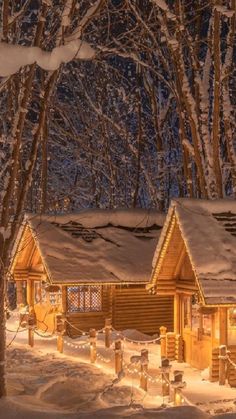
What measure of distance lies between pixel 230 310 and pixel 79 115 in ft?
65.7

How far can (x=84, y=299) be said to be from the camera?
954 inches

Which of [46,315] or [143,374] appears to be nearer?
[143,374]

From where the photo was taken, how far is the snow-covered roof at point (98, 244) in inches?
886

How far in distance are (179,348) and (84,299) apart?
6217 millimetres

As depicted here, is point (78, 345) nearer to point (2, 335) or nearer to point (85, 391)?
point (85, 391)

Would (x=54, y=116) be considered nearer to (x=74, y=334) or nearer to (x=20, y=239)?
(x=20, y=239)

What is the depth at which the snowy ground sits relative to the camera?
898cm

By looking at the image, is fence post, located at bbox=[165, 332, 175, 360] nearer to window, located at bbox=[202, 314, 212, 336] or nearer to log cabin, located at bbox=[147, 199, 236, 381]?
log cabin, located at bbox=[147, 199, 236, 381]

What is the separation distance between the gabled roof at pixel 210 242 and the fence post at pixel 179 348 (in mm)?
1832

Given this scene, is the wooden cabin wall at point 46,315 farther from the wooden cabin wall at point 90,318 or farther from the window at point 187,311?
the window at point 187,311

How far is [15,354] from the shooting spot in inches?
770

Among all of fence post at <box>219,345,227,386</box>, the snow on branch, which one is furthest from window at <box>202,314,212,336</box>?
the snow on branch

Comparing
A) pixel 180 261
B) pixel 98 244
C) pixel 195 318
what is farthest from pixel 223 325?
pixel 98 244

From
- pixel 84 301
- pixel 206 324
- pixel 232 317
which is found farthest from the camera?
pixel 84 301
